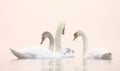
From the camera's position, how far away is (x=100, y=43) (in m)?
10.9

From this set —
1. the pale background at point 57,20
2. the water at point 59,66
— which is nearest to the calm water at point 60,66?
the water at point 59,66

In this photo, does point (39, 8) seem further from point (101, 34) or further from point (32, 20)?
point (101, 34)

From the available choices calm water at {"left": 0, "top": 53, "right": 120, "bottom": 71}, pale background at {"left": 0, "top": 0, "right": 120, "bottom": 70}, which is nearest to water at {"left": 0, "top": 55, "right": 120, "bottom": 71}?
calm water at {"left": 0, "top": 53, "right": 120, "bottom": 71}

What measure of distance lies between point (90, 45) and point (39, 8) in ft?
4.54

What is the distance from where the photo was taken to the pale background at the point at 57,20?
10.8 metres

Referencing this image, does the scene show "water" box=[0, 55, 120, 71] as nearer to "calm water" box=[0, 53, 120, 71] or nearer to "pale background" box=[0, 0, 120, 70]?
"calm water" box=[0, 53, 120, 71]

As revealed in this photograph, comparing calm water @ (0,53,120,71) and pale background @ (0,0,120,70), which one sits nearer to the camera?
calm water @ (0,53,120,71)

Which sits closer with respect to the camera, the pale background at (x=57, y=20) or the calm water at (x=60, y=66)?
the calm water at (x=60, y=66)

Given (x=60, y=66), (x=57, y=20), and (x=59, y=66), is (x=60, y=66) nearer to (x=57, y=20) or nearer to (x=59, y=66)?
(x=59, y=66)

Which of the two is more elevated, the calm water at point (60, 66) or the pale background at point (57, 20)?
the pale background at point (57, 20)

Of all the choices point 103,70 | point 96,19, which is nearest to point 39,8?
point 96,19

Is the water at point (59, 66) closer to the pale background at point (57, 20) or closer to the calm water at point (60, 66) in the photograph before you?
the calm water at point (60, 66)

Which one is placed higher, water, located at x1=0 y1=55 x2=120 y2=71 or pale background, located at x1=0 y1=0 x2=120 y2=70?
pale background, located at x1=0 y1=0 x2=120 y2=70

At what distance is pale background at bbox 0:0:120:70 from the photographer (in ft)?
35.4
